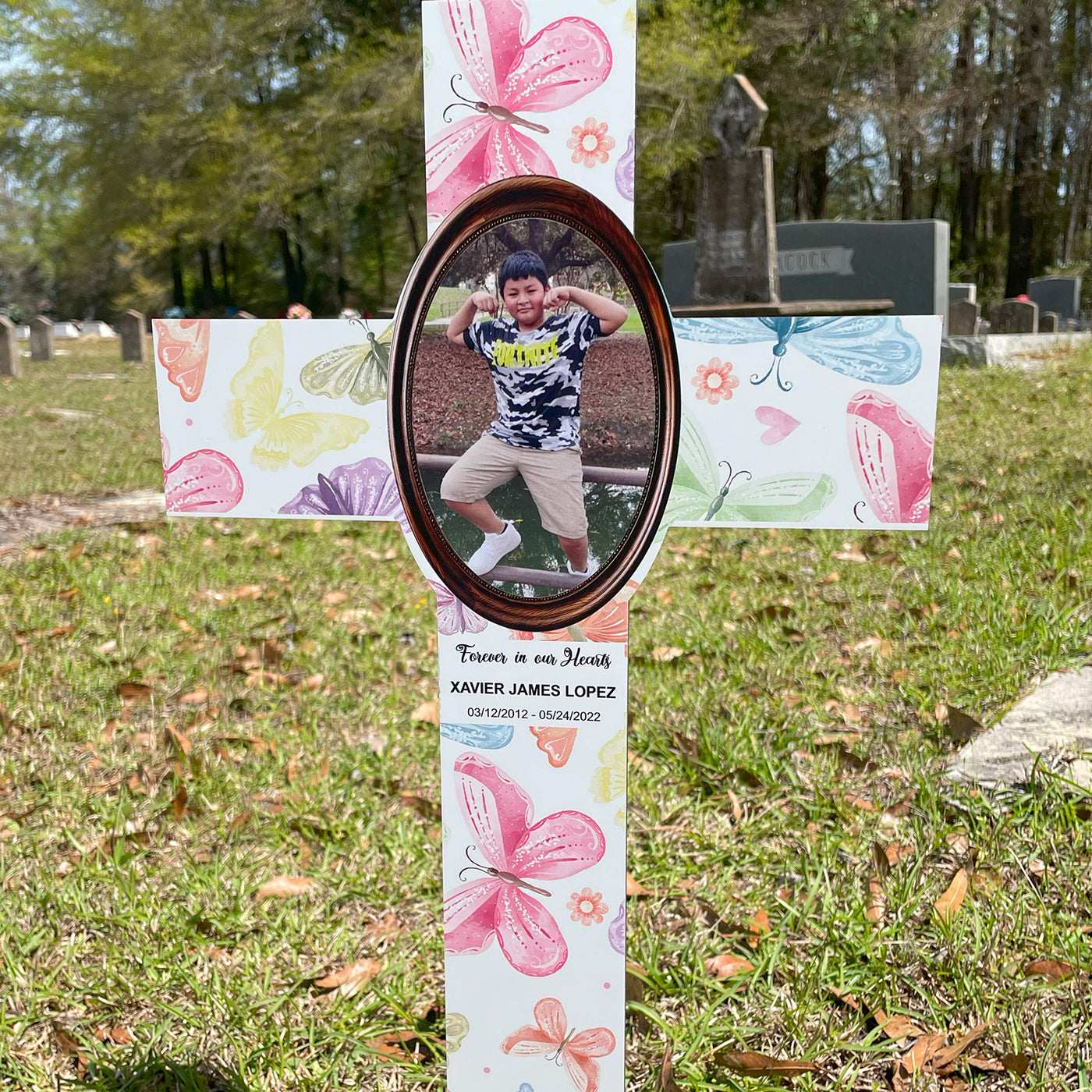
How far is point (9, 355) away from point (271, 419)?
16.0 m

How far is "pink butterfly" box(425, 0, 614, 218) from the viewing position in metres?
1.31

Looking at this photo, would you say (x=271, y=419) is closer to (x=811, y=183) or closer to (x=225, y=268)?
(x=811, y=183)

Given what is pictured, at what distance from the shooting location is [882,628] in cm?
342

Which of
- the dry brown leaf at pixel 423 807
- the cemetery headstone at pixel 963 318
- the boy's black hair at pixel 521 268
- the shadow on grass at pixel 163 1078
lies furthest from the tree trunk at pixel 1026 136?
the shadow on grass at pixel 163 1078

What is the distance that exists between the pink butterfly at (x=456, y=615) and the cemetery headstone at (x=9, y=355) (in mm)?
15917

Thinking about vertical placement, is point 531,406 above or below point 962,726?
above

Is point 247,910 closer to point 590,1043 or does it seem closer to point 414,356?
point 590,1043

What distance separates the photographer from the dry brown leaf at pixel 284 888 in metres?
2.21

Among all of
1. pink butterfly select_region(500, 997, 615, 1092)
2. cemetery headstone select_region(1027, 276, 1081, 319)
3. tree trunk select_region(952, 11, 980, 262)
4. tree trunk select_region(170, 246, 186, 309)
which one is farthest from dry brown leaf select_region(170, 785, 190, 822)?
tree trunk select_region(170, 246, 186, 309)

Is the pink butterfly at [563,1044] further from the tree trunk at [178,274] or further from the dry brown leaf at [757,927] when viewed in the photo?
the tree trunk at [178,274]

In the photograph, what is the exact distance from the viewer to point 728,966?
196cm

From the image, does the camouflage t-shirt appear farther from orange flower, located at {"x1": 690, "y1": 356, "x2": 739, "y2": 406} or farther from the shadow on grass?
the shadow on grass

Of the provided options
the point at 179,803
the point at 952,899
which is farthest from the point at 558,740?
the point at 179,803

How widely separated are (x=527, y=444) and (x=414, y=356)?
21cm
